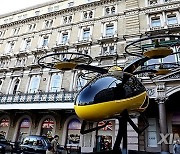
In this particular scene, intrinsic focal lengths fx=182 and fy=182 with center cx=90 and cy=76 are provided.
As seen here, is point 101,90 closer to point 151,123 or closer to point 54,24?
point 151,123

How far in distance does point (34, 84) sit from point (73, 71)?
4773mm

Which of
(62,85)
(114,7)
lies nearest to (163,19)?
(114,7)

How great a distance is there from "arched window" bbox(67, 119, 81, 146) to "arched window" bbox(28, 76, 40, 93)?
571 centimetres

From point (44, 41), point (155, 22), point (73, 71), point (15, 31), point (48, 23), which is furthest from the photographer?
point (15, 31)

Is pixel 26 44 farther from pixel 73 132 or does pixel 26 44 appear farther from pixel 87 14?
pixel 73 132

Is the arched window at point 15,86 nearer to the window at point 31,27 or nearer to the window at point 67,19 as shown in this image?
the window at point 31,27

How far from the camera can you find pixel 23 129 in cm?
1836

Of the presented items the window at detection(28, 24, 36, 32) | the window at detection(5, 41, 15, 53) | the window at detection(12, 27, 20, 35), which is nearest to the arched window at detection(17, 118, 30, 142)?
the window at detection(5, 41, 15, 53)

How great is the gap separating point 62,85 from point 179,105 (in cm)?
1062

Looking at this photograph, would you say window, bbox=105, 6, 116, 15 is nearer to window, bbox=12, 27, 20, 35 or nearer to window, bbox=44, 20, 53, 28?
window, bbox=44, 20, 53, 28

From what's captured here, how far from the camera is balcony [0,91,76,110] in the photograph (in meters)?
15.5

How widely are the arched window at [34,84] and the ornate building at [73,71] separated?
Result: 0.4 inches

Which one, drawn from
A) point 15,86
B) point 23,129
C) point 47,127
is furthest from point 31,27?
point 47,127

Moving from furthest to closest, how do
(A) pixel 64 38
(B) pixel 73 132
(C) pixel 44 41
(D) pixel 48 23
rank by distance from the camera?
(D) pixel 48 23 < (C) pixel 44 41 < (A) pixel 64 38 < (B) pixel 73 132
